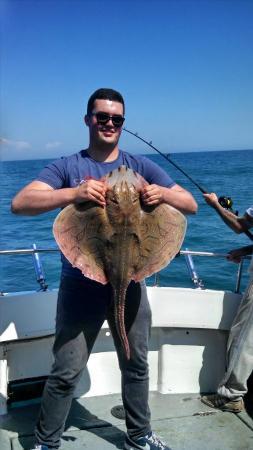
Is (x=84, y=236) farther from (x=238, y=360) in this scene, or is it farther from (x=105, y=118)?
(x=238, y=360)

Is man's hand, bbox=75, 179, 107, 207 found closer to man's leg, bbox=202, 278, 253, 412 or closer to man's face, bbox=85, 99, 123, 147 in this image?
man's face, bbox=85, 99, 123, 147

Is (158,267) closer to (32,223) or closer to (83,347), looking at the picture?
(83,347)

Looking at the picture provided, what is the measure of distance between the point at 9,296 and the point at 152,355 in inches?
58.9

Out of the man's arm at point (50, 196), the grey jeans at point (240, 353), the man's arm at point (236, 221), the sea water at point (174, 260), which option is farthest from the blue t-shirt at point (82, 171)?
the sea water at point (174, 260)

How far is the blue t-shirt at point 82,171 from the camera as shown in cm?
273

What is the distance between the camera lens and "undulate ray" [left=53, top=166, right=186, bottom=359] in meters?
2.52

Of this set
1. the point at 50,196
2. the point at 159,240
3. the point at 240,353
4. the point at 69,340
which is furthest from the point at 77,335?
the point at 240,353

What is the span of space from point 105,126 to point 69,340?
1376 millimetres

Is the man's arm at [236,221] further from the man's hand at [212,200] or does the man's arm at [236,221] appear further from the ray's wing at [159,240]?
the ray's wing at [159,240]

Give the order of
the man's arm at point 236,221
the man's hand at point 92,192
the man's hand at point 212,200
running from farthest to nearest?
the man's hand at point 212,200, the man's arm at point 236,221, the man's hand at point 92,192

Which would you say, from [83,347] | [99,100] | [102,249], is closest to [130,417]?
[83,347]

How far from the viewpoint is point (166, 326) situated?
3.89 metres

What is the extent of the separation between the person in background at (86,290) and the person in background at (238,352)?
104 centimetres

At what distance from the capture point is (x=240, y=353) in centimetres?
354
